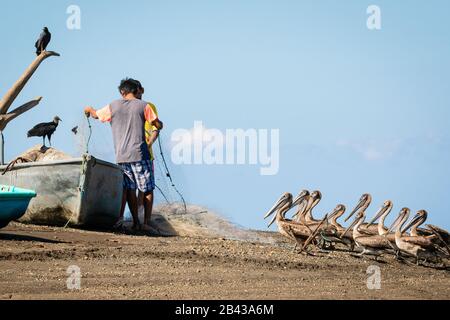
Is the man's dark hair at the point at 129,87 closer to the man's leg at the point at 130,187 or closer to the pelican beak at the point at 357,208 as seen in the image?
the man's leg at the point at 130,187

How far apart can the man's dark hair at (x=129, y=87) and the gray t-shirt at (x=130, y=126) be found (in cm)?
21

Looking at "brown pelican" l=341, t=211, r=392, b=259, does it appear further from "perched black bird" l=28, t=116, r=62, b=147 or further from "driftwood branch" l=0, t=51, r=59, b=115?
"driftwood branch" l=0, t=51, r=59, b=115

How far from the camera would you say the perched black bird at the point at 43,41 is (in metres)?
A: 22.3

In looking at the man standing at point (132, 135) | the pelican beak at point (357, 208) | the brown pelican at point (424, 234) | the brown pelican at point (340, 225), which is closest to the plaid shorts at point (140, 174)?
the man standing at point (132, 135)

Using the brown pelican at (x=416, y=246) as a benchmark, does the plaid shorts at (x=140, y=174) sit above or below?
above

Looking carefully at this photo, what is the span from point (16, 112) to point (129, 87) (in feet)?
26.7

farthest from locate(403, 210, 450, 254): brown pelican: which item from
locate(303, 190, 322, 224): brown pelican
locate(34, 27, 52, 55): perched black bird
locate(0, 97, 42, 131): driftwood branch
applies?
locate(34, 27, 52, 55): perched black bird

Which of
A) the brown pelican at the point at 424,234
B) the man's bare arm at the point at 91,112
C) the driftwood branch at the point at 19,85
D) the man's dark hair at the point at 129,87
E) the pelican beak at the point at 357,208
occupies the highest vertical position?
the driftwood branch at the point at 19,85

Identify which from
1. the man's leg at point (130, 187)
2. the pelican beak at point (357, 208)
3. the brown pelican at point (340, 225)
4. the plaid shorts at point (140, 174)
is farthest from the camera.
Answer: the pelican beak at point (357, 208)

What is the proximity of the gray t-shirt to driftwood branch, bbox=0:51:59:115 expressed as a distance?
8.33 meters

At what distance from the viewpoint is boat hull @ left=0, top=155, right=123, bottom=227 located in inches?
562

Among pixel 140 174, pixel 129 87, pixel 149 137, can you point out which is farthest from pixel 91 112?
pixel 140 174

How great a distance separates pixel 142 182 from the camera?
13.6 m
